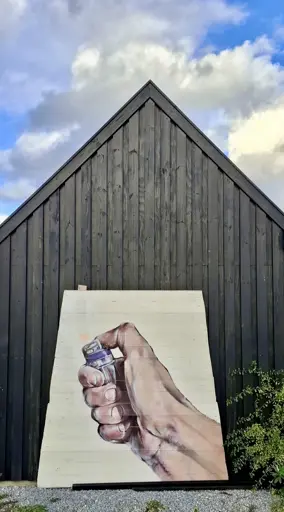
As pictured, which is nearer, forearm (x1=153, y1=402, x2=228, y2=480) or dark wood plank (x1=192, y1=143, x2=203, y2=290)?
forearm (x1=153, y1=402, x2=228, y2=480)

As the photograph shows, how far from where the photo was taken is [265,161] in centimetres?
1351

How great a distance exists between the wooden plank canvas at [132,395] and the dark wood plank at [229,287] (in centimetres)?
28

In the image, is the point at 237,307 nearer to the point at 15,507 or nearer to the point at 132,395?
the point at 132,395

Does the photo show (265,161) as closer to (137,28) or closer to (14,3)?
(137,28)

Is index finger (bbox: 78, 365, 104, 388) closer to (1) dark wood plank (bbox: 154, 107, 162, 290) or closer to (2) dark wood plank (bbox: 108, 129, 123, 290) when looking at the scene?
(2) dark wood plank (bbox: 108, 129, 123, 290)

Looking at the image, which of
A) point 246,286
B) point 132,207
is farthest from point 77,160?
point 246,286

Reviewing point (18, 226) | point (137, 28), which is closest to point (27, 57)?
point (137, 28)

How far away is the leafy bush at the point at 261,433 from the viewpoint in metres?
5.25

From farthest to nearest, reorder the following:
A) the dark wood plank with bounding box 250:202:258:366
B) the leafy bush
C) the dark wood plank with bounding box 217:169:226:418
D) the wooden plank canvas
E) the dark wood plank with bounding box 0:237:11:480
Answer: the dark wood plank with bounding box 250:202:258:366 → the dark wood plank with bounding box 217:169:226:418 → the dark wood plank with bounding box 0:237:11:480 → the wooden plank canvas → the leafy bush

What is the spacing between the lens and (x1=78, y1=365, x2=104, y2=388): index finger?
5.62 metres

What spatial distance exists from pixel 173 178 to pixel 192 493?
3658mm

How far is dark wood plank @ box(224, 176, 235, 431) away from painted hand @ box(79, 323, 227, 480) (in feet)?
1.58

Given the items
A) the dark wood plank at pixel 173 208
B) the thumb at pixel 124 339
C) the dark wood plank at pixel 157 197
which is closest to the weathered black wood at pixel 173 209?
the dark wood plank at pixel 173 208

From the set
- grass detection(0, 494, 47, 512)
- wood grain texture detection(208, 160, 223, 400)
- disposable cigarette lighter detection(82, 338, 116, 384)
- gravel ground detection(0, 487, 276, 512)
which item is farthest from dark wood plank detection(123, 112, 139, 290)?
grass detection(0, 494, 47, 512)
